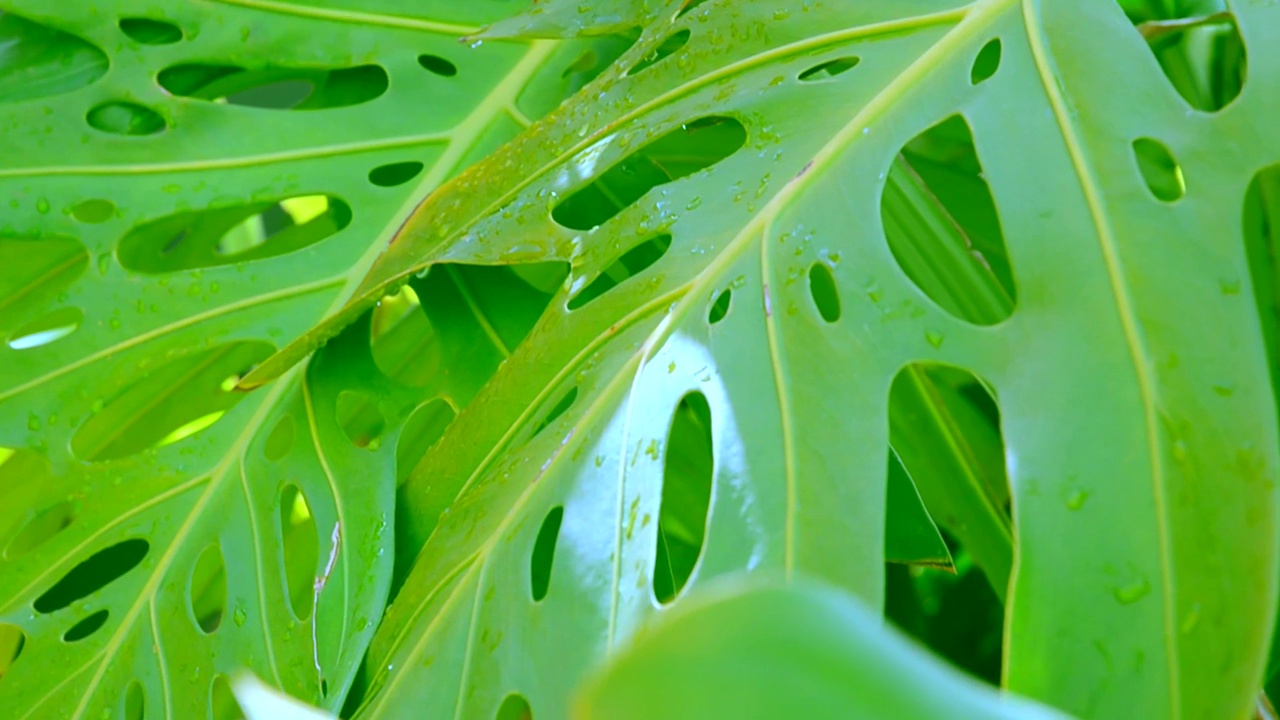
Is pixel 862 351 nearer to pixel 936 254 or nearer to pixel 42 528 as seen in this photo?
pixel 936 254

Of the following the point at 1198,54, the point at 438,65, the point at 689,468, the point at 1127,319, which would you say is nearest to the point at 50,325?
the point at 438,65

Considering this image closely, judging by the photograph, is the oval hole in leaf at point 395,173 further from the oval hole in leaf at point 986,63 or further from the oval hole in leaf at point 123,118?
the oval hole in leaf at point 986,63

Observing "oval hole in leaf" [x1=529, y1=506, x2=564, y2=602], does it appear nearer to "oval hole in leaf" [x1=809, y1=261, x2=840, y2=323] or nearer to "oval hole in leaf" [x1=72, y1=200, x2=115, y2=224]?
"oval hole in leaf" [x1=809, y1=261, x2=840, y2=323]

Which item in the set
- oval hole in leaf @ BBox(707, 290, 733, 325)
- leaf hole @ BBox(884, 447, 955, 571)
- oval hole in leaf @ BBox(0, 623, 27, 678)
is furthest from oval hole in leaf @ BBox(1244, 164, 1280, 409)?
oval hole in leaf @ BBox(0, 623, 27, 678)

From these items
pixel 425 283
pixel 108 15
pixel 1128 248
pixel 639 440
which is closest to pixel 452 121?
pixel 425 283

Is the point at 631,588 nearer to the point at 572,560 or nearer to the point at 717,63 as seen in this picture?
the point at 572,560

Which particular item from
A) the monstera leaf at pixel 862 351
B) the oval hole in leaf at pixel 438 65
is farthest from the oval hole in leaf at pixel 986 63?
the oval hole in leaf at pixel 438 65
